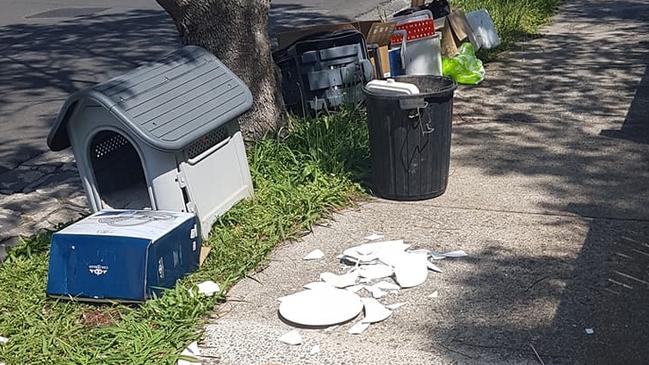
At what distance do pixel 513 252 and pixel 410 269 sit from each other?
0.61 meters

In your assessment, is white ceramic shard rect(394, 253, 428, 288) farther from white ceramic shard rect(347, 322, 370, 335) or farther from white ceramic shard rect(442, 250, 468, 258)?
white ceramic shard rect(347, 322, 370, 335)

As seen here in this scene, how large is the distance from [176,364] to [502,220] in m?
2.23

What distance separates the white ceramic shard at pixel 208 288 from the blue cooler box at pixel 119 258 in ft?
0.43

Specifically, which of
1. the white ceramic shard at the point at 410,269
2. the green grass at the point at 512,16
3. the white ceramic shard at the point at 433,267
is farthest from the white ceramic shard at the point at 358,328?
the green grass at the point at 512,16

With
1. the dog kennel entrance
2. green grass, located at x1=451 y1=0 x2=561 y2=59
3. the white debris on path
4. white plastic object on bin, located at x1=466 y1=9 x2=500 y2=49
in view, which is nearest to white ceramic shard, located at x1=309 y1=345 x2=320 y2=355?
the white debris on path

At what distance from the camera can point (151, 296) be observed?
4.18 m

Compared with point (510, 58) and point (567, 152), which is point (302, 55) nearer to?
point (567, 152)

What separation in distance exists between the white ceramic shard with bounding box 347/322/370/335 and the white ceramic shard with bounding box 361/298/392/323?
3cm

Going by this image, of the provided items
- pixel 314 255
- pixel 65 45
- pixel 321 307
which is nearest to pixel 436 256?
pixel 314 255

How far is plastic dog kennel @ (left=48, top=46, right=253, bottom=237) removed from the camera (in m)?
4.52

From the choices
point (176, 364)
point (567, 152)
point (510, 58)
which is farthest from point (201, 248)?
point (510, 58)

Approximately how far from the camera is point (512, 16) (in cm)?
1089

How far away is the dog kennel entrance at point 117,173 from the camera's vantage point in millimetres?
4977

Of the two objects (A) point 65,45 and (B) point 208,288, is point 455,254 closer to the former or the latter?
(B) point 208,288
